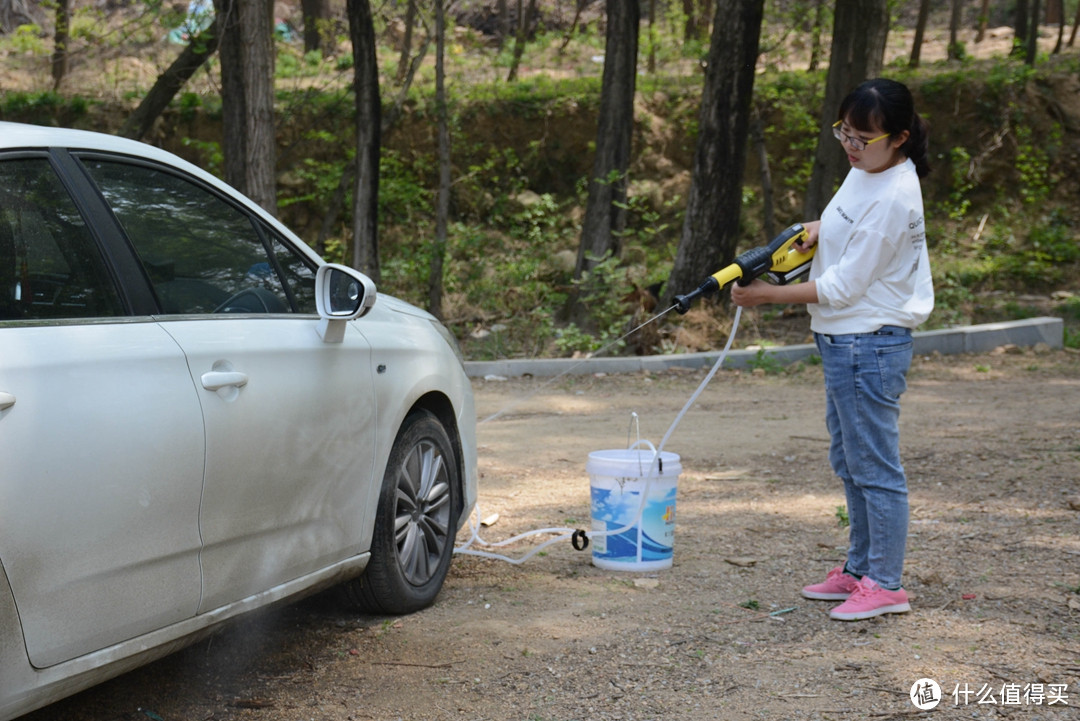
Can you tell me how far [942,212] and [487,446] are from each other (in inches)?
594

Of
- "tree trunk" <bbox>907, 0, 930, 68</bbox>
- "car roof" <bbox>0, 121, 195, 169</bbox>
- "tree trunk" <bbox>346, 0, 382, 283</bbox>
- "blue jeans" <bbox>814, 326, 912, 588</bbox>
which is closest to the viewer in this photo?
"car roof" <bbox>0, 121, 195, 169</bbox>

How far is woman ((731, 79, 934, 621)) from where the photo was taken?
13.4 ft

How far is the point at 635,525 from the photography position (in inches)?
195

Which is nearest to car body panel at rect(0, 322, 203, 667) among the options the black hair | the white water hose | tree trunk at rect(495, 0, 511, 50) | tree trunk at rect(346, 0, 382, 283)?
the white water hose

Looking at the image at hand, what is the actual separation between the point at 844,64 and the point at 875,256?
1160cm

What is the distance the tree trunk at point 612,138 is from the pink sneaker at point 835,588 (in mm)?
10285

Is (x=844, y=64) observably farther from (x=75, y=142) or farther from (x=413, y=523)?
(x=75, y=142)

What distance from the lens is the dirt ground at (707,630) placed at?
3.53 meters

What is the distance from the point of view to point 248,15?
1088 centimetres

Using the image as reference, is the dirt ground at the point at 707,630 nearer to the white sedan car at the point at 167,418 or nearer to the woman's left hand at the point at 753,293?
the white sedan car at the point at 167,418

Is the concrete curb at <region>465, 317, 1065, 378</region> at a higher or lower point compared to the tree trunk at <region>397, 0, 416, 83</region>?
lower

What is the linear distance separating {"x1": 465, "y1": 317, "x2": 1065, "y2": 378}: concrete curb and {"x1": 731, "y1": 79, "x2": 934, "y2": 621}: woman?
301 inches

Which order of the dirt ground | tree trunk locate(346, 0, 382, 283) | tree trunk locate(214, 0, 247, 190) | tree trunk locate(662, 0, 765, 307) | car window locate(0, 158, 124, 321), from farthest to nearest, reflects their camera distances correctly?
tree trunk locate(346, 0, 382, 283) < tree trunk locate(214, 0, 247, 190) < tree trunk locate(662, 0, 765, 307) < the dirt ground < car window locate(0, 158, 124, 321)

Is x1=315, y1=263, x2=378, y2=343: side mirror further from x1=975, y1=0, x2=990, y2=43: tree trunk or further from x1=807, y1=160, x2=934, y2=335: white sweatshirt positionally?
x1=975, y1=0, x2=990, y2=43: tree trunk
